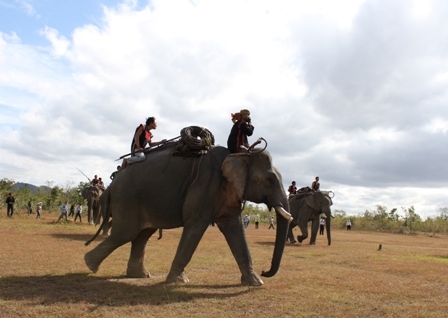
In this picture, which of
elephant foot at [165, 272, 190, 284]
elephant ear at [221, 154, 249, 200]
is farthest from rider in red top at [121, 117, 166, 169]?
elephant foot at [165, 272, 190, 284]

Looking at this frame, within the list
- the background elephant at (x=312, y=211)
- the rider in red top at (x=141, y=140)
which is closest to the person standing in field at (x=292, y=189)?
the background elephant at (x=312, y=211)

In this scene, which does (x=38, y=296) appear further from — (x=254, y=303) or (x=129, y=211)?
(x=254, y=303)

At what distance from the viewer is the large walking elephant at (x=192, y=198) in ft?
29.8

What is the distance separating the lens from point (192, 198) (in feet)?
29.9

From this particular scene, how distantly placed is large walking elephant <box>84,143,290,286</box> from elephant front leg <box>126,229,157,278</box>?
21 mm

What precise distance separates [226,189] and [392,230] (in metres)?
46.3

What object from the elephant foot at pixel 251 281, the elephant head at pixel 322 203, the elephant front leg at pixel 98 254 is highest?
the elephant head at pixel 322 203

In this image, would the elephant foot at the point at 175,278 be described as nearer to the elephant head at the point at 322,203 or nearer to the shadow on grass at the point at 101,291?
the shadow on grass at the point at 101,291

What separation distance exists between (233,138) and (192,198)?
1.45 meters

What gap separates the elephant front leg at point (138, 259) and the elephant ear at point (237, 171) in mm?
2387

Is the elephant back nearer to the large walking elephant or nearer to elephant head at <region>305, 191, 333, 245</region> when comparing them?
the large walking elephant

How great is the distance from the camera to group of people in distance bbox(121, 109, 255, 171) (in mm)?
9461

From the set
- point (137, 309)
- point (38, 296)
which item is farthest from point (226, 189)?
point (38, 296)

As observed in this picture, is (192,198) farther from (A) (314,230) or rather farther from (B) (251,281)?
(A) (314,230)
